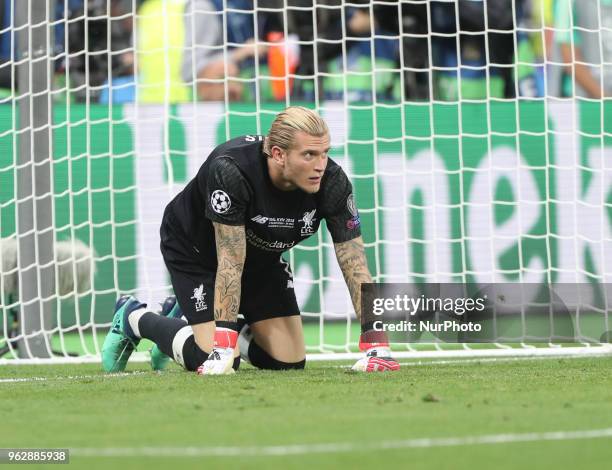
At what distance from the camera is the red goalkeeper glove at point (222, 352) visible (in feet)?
17.0

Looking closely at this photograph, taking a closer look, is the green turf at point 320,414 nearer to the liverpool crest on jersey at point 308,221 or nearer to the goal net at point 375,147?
the liverpool crest on jersey at point 308,221

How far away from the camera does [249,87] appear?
9.42 meters

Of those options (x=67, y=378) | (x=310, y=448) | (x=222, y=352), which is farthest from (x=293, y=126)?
(x=310, y=448)

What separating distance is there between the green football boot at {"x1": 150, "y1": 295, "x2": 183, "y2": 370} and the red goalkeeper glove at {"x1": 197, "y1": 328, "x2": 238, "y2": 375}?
2.80 feet

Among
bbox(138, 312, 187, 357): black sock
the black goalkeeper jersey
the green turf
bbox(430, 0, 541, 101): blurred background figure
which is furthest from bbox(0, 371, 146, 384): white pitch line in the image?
bbox(430, 0, 541, 101): blurred background figure

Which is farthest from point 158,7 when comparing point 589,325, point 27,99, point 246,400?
point 246,400

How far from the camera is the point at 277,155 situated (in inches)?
203

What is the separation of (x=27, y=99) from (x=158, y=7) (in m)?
1.96

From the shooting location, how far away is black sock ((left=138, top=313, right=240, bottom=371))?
222 inches

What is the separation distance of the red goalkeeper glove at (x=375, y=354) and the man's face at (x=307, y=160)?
31.3 inches

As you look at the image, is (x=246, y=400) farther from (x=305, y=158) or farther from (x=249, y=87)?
(x=249, y=87)

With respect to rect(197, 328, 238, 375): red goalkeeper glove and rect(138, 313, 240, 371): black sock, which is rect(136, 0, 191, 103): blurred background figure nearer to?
rect(138, 313, 240, 371): black sock

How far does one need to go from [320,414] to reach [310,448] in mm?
718

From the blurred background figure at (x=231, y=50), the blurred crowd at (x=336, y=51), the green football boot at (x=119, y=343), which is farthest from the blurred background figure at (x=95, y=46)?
the green football boot at (x=119, y=343)
